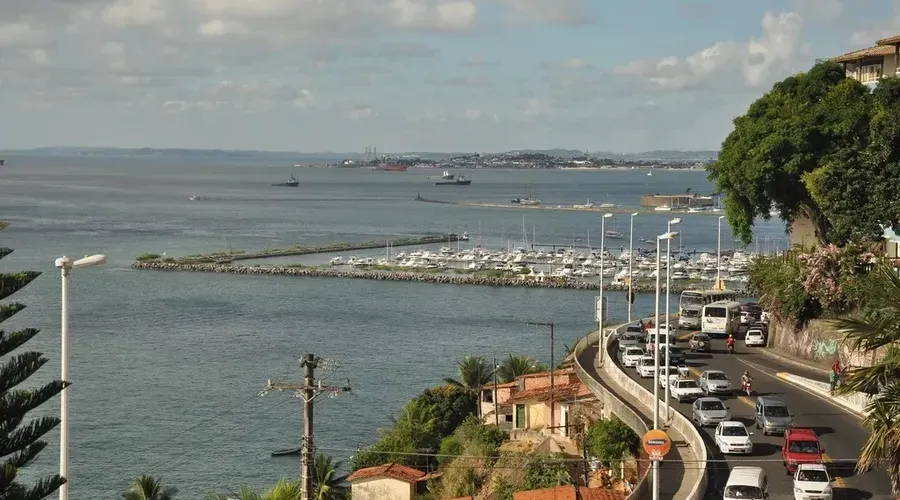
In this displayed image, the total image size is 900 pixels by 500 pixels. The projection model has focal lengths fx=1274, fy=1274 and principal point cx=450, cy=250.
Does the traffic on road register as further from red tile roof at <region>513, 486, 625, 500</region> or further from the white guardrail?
red tile roof at <region>513, 486, 625, 500</region>

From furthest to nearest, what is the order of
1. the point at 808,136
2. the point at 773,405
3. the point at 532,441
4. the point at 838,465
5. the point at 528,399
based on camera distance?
the point at 808,136, the point at 528,399, the point at 532,441, the point at 773,405, the point at 838,465

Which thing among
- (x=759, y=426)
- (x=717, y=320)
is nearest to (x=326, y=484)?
(x=759, y=426)

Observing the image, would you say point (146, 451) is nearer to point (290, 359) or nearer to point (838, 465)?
point (290, 359)

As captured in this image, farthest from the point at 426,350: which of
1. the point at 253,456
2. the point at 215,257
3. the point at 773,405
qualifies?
the point at 215,257

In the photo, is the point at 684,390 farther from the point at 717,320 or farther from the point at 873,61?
the point at 873,61

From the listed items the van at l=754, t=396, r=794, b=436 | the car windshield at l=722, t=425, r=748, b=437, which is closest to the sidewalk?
the car windshield at l=722, t=425, r=748, b=437

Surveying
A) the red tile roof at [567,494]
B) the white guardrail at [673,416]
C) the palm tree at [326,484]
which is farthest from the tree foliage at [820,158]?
the palm tree at [326,484]
